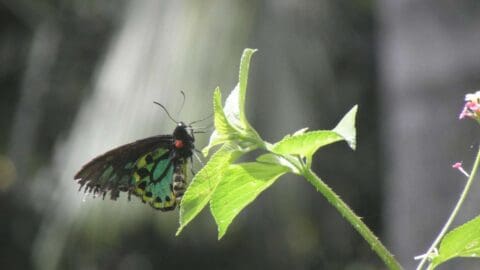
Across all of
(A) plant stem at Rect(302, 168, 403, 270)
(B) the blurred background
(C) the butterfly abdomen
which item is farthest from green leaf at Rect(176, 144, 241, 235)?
(B) the blurred background

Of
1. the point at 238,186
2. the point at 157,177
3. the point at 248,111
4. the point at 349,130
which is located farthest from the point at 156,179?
the point at 248,111

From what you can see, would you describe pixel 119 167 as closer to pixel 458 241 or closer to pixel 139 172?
pixel 139 172

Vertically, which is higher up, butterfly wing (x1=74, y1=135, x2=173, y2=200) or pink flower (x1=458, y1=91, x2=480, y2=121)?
pink flower (x1=458, y1=91, x2=480, y2=121)

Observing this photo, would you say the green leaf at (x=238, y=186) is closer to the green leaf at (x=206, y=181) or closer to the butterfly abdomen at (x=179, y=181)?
the green leaf at (x=206, y=181)

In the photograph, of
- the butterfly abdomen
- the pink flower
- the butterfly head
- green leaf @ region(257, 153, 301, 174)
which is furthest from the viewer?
the butterfly head

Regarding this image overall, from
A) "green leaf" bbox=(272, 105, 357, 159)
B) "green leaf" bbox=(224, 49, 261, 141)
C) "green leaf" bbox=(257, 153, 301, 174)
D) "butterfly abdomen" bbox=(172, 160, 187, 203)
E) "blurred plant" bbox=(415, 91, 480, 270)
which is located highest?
→ "green leaf" bbox=(224, 49, 261, 141)

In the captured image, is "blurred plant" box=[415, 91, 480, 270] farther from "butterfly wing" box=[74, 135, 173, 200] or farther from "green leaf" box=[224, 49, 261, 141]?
"butterfly wing" box=[74, 135, 173, 200]

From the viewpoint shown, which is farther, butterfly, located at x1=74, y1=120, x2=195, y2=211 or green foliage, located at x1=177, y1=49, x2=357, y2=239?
butterfly, located at x1=74, y1=120, x2=195, y2=211

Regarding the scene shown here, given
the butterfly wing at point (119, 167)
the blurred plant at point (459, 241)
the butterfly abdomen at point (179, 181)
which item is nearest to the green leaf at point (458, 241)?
the blurred plant at point (459, 241)
